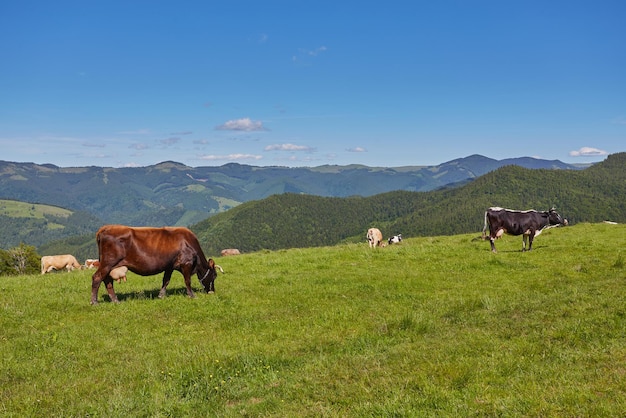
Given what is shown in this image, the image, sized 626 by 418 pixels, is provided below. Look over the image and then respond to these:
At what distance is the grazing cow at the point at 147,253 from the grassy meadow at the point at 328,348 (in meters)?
1.05

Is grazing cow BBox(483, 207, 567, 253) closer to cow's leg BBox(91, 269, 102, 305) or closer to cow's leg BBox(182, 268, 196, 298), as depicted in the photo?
cow's leg BBox(182, 268, 196, 298)

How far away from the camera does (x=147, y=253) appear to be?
49.9 ft

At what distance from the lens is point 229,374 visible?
339 inches

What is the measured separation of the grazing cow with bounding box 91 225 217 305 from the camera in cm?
1489

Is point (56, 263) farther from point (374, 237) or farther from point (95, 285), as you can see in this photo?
point (374, 237)

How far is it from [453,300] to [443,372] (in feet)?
22.0

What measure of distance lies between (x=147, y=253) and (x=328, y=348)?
27.7 ft

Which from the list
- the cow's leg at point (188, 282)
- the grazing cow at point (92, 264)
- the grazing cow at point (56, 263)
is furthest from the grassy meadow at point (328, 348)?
the grazing cow at point (56, 263)

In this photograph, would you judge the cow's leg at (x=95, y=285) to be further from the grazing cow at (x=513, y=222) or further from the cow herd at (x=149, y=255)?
the grazing cow at (x=513, y=222)

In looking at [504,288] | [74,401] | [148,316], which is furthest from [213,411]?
[504,288]

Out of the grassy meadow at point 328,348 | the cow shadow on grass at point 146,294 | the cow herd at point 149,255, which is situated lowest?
the cow shadow on grass at point 146,294

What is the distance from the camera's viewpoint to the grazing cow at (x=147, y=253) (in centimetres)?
1489

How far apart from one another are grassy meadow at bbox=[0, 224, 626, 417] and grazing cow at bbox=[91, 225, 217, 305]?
3.43ft

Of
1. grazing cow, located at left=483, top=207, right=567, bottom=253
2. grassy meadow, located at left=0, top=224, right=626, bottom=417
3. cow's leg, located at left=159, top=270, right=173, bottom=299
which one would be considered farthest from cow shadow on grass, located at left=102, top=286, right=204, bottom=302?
grazing cow, located at left=483, top=207, right=567, bottom=253
